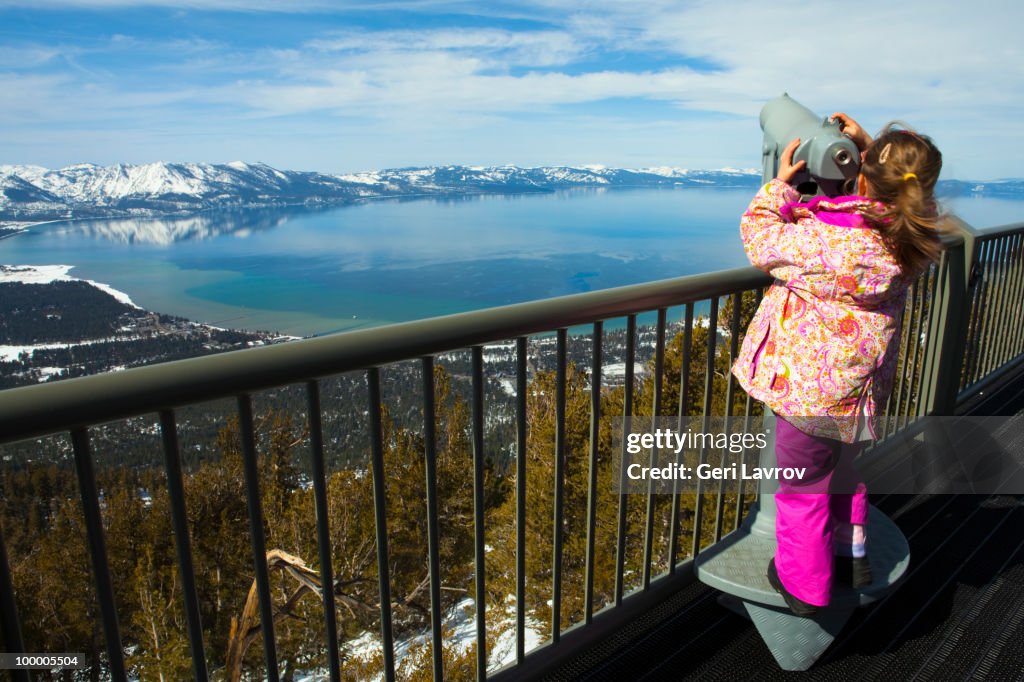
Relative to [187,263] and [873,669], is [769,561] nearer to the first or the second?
[873,669]

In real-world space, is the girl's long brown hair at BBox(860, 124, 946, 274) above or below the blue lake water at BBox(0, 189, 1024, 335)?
above

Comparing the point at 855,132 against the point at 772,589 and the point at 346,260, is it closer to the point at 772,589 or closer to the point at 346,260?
the point at 772,589

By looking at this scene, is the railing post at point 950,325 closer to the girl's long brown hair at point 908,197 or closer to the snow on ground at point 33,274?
the girl's long brown hair at point 908,197

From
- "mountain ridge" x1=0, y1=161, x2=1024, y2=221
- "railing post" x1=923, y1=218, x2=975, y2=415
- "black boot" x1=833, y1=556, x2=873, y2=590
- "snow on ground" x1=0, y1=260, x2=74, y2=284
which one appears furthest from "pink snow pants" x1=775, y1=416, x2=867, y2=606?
"mountain ridge" x1=0, y1=161, x2=1024, y2=221

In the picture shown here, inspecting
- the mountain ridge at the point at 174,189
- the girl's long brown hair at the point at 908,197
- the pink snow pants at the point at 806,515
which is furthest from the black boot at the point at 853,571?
the mountain ridge at the point at 174,189

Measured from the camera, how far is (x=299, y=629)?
86.2 ft

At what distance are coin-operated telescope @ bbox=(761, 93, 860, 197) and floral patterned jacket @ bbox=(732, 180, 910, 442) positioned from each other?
0.11 meters

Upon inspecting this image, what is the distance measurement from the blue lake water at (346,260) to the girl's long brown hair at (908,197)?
66.9 m

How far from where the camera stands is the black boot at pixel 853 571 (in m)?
2.01

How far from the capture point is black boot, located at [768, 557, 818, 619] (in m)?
1.91

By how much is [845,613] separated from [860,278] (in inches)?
43.5

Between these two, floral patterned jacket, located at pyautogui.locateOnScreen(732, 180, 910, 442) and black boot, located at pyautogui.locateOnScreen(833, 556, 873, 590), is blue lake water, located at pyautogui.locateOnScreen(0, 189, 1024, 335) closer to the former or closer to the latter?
black boot, located at pyautogui.locateOnScreen(833, 556, 873, 590)

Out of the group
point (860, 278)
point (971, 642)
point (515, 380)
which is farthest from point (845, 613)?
point (515, 380)

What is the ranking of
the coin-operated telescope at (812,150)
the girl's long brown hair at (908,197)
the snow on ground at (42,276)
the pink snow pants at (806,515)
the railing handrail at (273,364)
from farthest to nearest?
the snow on ground at (42,276)
the pink snow pants at (806,515)
the coin-operated telescope at (812,150)
the girl's long brown hair at (908,197)
the railing handrail at (273,364)
